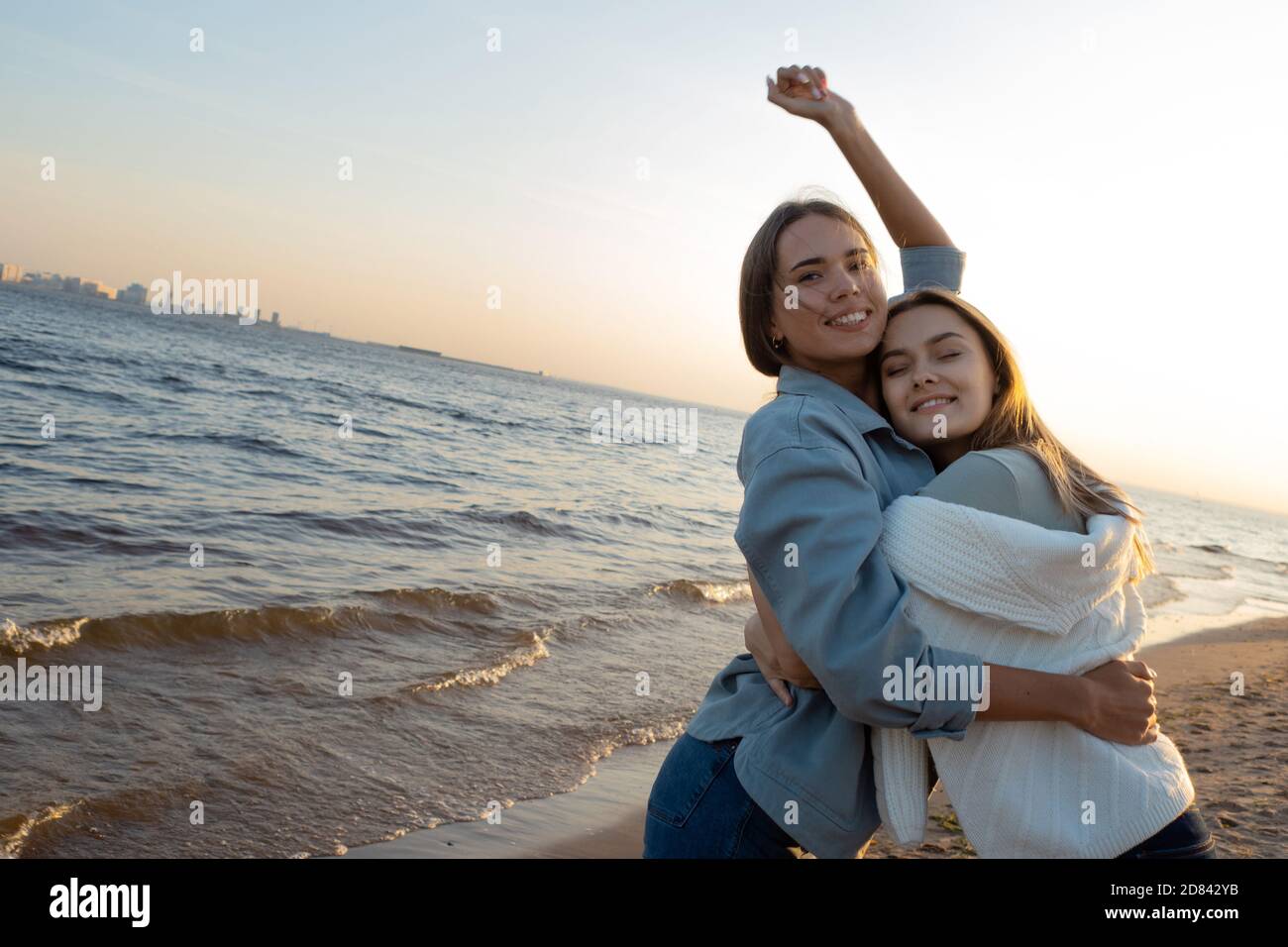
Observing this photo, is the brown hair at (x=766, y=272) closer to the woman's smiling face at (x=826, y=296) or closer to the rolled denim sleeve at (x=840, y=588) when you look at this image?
the woman's smiling face at (x=826, y=296)

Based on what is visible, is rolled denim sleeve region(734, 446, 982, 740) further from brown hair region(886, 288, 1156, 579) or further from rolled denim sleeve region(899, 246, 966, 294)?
rolled denim sleeve region(899, 246, 966, 294)

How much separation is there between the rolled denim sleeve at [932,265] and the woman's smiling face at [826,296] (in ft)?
1.55

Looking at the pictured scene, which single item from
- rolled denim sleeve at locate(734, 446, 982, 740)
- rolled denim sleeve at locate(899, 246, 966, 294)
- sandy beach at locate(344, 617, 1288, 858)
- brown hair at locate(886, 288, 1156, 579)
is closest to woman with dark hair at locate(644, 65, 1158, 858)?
rolled denim sleeve at locate(734, 446, 982, 740)

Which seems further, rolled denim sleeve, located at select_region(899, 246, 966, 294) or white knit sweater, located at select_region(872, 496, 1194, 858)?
rolled denim sleeve, located at select_region(899, 246, 966, 294)

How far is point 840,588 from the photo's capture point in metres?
1.79

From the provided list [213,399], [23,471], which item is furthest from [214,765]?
[213,399]

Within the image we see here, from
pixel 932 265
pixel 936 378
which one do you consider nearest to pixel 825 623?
pixel 936 378

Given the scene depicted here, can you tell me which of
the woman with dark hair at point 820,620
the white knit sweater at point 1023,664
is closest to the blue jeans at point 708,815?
the woman with dark hair at point 820,620

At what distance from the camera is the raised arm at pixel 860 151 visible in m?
2.83

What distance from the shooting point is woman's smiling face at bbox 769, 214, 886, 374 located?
235 centimetres

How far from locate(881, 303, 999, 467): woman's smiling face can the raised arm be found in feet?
1.82

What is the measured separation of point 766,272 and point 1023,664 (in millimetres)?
1156
